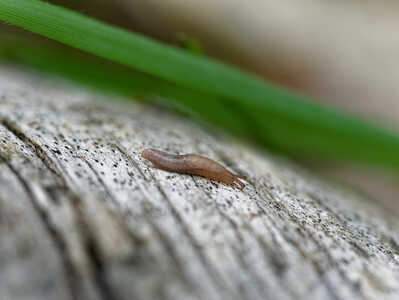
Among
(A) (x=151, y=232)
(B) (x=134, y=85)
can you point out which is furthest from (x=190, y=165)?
(B) (x=134, y=85)

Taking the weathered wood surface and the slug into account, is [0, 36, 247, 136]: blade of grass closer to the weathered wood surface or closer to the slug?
the weathered wood surface

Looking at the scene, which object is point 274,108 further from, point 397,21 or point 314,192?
point 397,21

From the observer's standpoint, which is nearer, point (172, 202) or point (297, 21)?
point (172, 202)

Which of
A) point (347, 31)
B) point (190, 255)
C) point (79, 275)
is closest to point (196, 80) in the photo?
point (190, 255)

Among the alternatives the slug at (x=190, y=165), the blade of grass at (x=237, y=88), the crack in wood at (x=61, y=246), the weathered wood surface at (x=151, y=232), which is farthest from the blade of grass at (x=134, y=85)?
the crack in wood at (x=61, y=246)

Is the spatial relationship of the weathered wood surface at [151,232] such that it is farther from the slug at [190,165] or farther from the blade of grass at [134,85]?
the blade of grass at [134,85]

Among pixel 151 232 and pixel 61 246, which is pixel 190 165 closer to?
pixel 151 232
